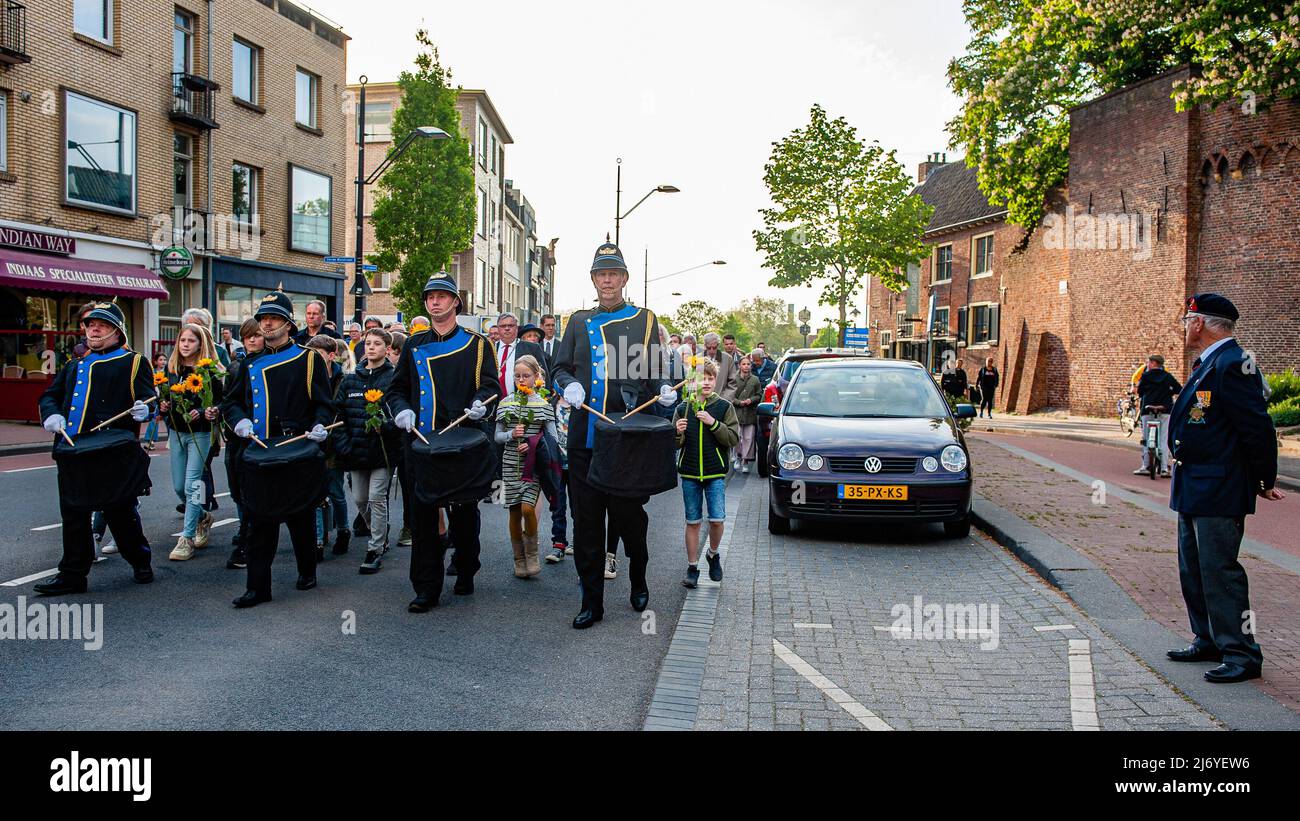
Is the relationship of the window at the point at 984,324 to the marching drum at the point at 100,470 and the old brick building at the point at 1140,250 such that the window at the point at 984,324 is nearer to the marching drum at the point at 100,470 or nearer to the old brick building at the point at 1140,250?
the old brick building at the point at 1140,250

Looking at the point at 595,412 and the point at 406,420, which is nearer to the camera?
the point at 595,412

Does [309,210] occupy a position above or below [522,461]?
above

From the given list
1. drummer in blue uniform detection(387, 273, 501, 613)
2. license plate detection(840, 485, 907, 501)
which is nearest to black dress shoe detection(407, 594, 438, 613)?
drummer in blue uniform detection(387, 273, 501, 613)

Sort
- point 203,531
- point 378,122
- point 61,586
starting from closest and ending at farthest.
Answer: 1. point 61,586
2. point 203,531
3. point 378,122

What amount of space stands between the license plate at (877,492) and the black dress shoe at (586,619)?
3.29 m

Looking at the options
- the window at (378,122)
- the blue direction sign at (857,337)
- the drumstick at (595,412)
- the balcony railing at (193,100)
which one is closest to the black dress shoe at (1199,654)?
the drumstick at (595,412)

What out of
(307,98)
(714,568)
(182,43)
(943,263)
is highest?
(307,98)

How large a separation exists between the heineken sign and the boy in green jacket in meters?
20.0

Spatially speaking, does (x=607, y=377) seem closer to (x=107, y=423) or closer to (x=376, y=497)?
(x=376, y=497)

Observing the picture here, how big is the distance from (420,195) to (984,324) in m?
23.1

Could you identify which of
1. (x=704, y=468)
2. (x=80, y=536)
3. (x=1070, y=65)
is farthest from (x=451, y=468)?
(x=1070, y=65)

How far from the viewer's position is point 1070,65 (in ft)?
103

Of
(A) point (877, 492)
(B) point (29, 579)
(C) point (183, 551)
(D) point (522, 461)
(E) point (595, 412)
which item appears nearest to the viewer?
(E) point (595, 412)
